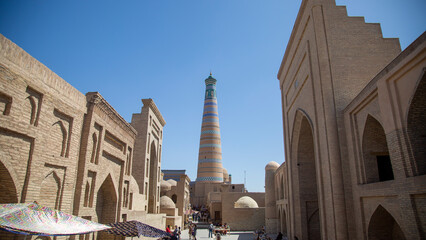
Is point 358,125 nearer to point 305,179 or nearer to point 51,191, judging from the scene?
point 305,179

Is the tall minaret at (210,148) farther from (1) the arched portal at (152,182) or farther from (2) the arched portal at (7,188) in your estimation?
(2) the arched portal at (7,188)

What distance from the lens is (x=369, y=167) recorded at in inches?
300

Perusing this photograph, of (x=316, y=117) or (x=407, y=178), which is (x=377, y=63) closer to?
(x=316, y=117)

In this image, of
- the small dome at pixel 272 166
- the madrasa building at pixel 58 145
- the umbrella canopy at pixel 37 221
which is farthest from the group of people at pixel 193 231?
the umbrella canopy at pixel 37 221

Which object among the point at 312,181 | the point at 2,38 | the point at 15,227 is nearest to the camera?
the point at 15,227

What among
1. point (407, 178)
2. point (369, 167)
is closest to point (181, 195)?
point (369, 167)

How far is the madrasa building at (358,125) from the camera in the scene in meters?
5.75

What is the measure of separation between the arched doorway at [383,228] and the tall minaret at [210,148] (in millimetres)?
30387

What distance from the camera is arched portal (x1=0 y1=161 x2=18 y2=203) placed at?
16.2 ft

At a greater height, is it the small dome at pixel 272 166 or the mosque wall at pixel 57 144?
the small dome at pixel 272 166

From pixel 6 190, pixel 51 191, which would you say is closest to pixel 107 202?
pixel 51 191

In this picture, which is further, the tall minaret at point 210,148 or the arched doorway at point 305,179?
the tall minaret at point 210,148

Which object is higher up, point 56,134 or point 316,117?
point 316,117

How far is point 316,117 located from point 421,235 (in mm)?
4608
